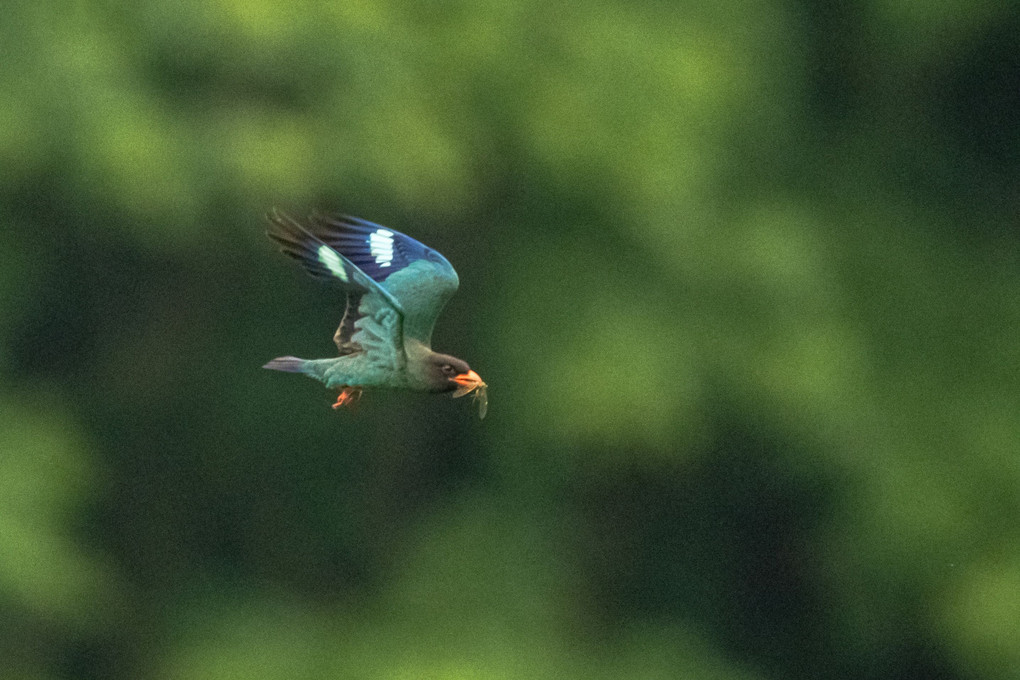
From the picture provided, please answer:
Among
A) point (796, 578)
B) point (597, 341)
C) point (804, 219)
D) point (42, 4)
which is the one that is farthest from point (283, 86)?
point (796, 578)

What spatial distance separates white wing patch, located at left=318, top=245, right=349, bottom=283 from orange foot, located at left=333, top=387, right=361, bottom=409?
0.20 meters

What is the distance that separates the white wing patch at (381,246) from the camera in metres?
3.81

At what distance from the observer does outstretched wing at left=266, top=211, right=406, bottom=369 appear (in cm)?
302

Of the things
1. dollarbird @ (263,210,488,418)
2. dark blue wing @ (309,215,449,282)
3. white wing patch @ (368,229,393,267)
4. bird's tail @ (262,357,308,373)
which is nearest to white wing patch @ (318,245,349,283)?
dollarbird @ (263,210,488,418)

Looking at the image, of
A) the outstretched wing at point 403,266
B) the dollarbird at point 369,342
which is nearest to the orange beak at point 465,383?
the dollarbird at point 369,342

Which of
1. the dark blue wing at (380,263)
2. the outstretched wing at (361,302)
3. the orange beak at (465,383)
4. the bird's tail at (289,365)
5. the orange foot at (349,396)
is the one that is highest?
the dark blue wing at (380,263)

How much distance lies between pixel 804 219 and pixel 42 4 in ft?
9.24

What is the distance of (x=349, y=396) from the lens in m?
3.13

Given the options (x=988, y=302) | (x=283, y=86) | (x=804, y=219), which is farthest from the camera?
(x=988, y=302)

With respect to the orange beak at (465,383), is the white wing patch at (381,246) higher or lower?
higher

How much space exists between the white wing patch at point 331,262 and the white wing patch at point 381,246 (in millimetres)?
681

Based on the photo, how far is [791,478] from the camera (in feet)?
25.8

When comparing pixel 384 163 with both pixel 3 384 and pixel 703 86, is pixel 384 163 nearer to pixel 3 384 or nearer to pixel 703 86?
pixel 703 86

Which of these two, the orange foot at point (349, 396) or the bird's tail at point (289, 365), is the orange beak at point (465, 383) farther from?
the bird's tail at point (289, 365)
